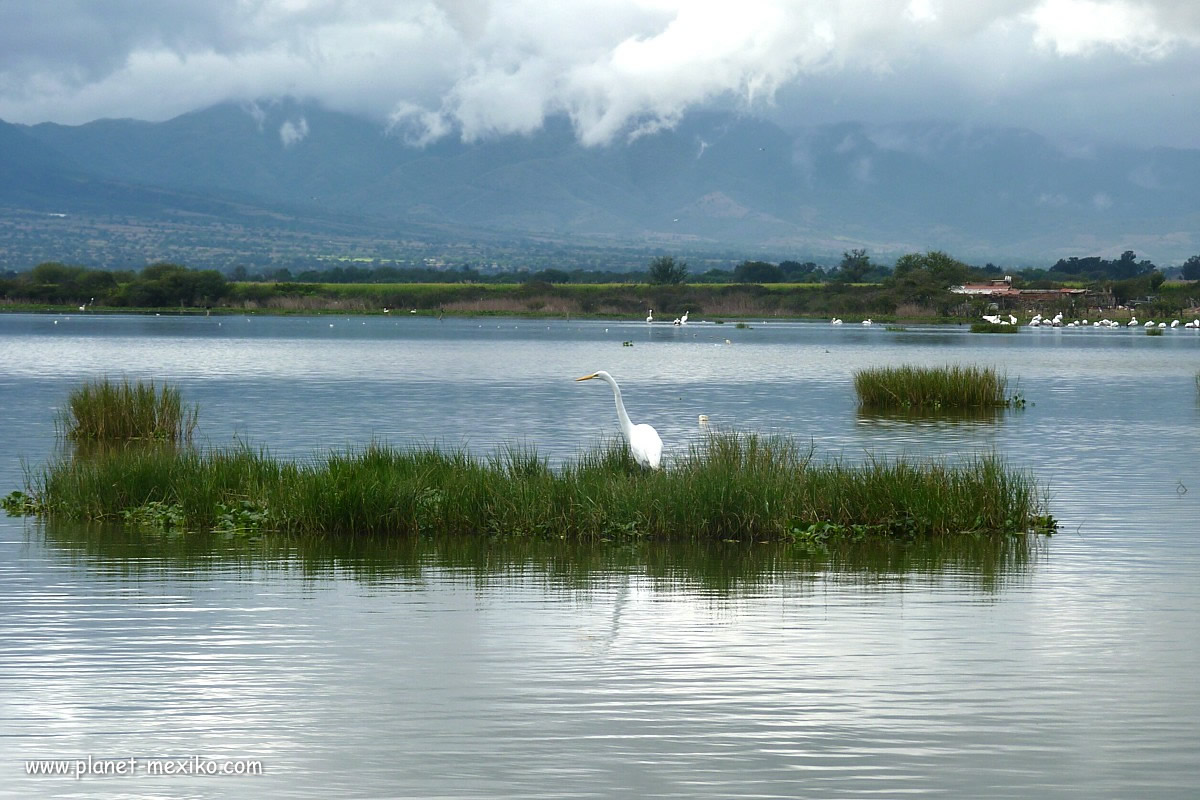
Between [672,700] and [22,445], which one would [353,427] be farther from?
[672,700]

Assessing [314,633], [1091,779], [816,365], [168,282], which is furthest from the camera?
[168,282]

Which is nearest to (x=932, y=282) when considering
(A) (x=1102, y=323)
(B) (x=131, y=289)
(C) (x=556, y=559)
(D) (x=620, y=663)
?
(A) (x=1102, y=323)

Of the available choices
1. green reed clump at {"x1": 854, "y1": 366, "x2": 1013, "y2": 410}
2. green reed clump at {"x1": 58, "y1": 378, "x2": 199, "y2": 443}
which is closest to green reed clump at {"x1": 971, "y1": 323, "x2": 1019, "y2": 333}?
green reed clump at {"x1": 854, "y1": 366, "x2": 1013, "y2": 410}

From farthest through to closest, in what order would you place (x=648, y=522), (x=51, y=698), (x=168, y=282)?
(x=168, y=282)
(x=648, y=522)
(x=51, y=698)

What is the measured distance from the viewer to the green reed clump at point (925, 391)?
4219cm

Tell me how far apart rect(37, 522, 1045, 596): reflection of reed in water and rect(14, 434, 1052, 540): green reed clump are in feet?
0.93

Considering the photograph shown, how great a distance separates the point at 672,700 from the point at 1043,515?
10.5 meters

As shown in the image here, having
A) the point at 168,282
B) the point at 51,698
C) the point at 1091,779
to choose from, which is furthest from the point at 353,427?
the point at 168,282

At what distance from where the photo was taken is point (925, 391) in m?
42.3

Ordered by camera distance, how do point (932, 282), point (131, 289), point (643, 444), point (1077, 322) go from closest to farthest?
point (643, 444)
point (1077, 322)
point (932, 282)
point (131, 289)

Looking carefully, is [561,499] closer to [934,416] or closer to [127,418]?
[127,418]

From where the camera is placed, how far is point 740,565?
17172mm

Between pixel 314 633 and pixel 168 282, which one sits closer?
pixel 314 633

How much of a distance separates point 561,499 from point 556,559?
5.44 feet
